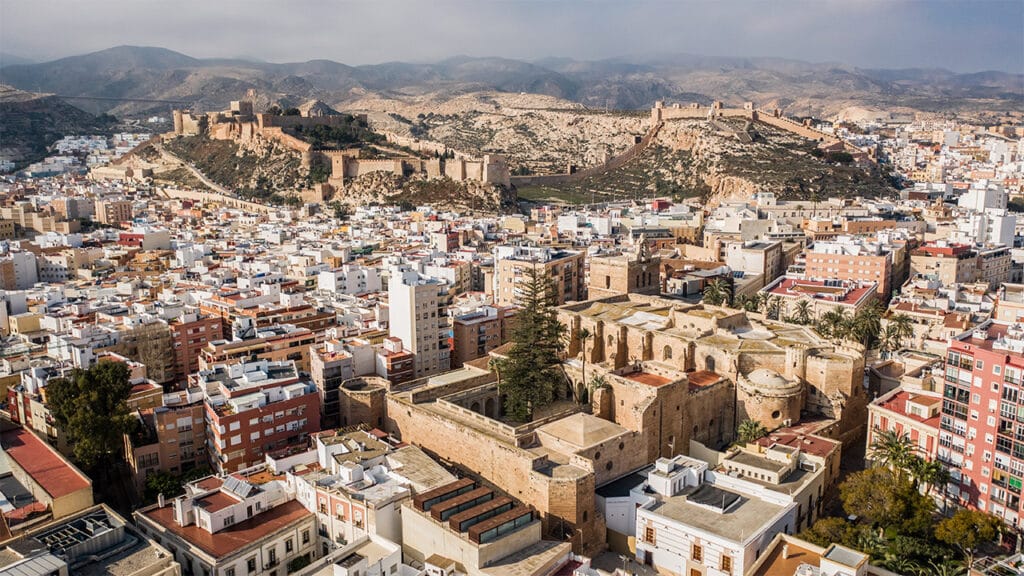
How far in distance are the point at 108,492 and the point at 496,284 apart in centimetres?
2710

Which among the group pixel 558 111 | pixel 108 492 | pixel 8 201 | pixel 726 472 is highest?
pixel 558 111

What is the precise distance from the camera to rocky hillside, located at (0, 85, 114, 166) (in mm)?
153000

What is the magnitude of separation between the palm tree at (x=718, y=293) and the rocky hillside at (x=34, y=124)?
139 meters

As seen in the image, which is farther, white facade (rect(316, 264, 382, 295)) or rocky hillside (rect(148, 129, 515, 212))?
rocky hillside (rect(148, 129, 515, 212))

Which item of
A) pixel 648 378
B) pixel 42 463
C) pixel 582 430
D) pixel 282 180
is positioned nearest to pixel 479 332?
pixel 648 378

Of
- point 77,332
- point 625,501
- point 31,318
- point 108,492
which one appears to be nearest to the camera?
point 625,501

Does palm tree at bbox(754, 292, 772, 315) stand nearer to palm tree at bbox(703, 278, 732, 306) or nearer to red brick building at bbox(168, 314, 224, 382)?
palm tree at bbox(703, 278, 732, 306)

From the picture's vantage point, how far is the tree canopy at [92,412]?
96.3 feet

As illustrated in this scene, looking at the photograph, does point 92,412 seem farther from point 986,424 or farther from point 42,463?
point 986,424

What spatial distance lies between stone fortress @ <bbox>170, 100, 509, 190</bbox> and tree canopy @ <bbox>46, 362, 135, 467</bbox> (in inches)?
2945

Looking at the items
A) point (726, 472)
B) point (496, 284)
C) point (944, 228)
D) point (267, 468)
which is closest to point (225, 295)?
point (496, 284)

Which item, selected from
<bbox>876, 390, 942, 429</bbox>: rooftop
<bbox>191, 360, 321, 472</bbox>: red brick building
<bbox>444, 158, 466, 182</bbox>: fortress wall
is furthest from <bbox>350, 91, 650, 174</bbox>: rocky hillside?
<bbox>876, 390, 942, 429</bbox>: rooftop

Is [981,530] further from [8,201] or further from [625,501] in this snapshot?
[8,201]

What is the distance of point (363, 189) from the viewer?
108m
